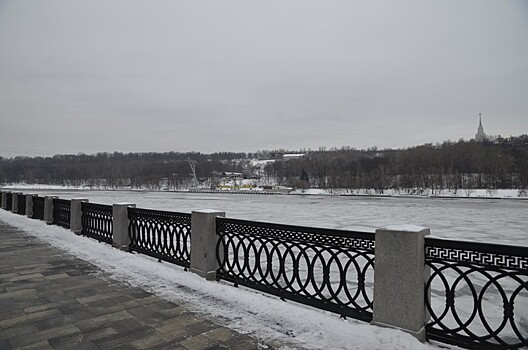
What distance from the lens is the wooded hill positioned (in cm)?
7425

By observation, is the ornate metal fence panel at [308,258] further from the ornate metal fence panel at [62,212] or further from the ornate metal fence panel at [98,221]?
the ornate metal fence panel at [62,212]

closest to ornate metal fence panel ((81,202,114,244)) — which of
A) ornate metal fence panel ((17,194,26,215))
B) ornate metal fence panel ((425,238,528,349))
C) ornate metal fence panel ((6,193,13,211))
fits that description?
ornate metal fence panel ((425,238,528,349))

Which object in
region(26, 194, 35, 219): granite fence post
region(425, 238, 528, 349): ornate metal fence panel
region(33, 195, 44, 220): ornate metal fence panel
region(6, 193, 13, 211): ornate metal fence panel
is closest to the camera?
region(425, 238, 528, 349): ornate metal fence panel

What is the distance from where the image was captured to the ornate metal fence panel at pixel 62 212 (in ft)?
43.1

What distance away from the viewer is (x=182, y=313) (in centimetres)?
500

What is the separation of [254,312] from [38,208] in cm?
1487

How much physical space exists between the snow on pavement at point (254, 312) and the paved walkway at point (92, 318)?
0.85 ft

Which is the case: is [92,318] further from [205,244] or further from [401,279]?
[401,279]

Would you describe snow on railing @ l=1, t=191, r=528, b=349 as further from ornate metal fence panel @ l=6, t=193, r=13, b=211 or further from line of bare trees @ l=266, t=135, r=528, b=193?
line of bare trees @ l=266, t=135, r=528, b=193

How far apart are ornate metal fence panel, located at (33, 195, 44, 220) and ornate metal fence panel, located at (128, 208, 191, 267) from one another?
9.01 meters

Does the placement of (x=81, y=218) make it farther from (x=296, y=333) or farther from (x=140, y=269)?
(x=296, y=333)

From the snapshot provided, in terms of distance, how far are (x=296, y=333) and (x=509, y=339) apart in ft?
9.40

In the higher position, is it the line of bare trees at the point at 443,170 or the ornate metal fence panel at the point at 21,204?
the line of bare trees at the point at 443,170

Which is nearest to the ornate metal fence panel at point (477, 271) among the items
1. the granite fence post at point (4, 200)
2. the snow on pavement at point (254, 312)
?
the snow on pavement at point (254, 312)
